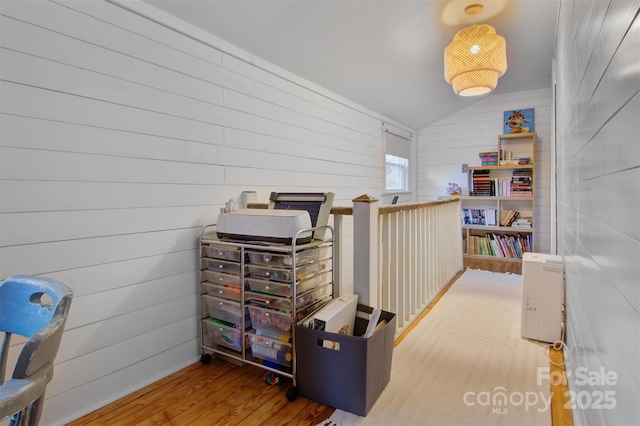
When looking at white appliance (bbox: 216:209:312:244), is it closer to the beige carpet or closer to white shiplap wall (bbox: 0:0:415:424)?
A: white shiplap wall (bbox: 0:0:415:424)

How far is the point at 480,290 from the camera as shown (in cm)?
329

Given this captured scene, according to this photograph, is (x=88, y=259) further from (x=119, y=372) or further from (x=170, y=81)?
(x=170, y=81)

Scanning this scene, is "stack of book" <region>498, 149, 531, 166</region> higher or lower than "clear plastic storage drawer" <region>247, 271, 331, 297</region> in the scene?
higher

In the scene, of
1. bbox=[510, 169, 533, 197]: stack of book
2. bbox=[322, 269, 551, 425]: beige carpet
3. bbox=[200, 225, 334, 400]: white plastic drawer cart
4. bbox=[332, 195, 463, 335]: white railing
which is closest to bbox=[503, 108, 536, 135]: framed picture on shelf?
bbox=[510, 169, 533, 197]: stack of book

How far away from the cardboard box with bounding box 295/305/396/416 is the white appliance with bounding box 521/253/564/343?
1148 millimetres

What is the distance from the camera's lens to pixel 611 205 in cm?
74

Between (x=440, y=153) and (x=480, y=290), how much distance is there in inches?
96.0

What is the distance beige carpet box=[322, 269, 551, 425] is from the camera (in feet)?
4.94

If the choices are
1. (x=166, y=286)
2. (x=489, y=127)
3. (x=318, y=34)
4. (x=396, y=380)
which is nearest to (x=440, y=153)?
(x=489, y=127)

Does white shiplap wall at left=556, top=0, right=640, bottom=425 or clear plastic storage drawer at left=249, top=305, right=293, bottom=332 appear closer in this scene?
white shiplap wall at left=556, top=0, right=640, bottom=425

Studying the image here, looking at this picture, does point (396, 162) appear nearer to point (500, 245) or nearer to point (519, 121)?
point (519, 121)

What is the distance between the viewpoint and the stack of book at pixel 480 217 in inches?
181

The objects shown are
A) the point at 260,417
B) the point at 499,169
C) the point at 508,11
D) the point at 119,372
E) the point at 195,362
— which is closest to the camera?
the point at 260,417

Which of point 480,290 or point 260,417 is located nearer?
point 260,417
